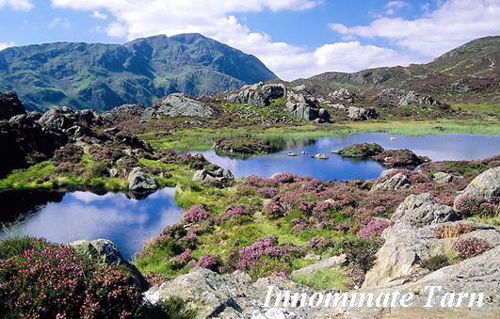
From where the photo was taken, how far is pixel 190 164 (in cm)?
5650

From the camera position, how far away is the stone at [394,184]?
3325 cm

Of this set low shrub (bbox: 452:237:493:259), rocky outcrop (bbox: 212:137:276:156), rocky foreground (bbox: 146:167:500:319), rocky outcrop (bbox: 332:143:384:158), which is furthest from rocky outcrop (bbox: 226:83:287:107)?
low shrub (bbox: 452:237:493:259)

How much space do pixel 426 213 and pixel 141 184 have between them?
3371cm

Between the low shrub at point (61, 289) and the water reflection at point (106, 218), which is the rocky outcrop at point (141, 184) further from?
the low shrub at point (61, 289)

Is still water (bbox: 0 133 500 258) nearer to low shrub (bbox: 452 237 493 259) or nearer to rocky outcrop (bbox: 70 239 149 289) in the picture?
rocky outcrop (bbox: 70 239 149 289)

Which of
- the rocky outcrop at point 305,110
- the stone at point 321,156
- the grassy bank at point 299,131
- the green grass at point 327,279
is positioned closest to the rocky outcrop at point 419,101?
the grassy bank at point 299,131

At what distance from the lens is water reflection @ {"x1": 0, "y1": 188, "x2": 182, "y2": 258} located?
95.9 ft

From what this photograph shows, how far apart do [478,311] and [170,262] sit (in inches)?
734

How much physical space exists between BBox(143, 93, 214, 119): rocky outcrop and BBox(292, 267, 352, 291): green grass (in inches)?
5286

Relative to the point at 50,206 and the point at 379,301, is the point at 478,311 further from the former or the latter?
the point at 50,206

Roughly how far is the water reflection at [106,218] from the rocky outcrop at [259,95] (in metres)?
126

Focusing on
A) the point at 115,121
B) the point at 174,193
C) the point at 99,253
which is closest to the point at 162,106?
the point at 115,121

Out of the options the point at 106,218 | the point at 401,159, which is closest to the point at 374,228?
the point at 106,218

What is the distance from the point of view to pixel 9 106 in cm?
6412
